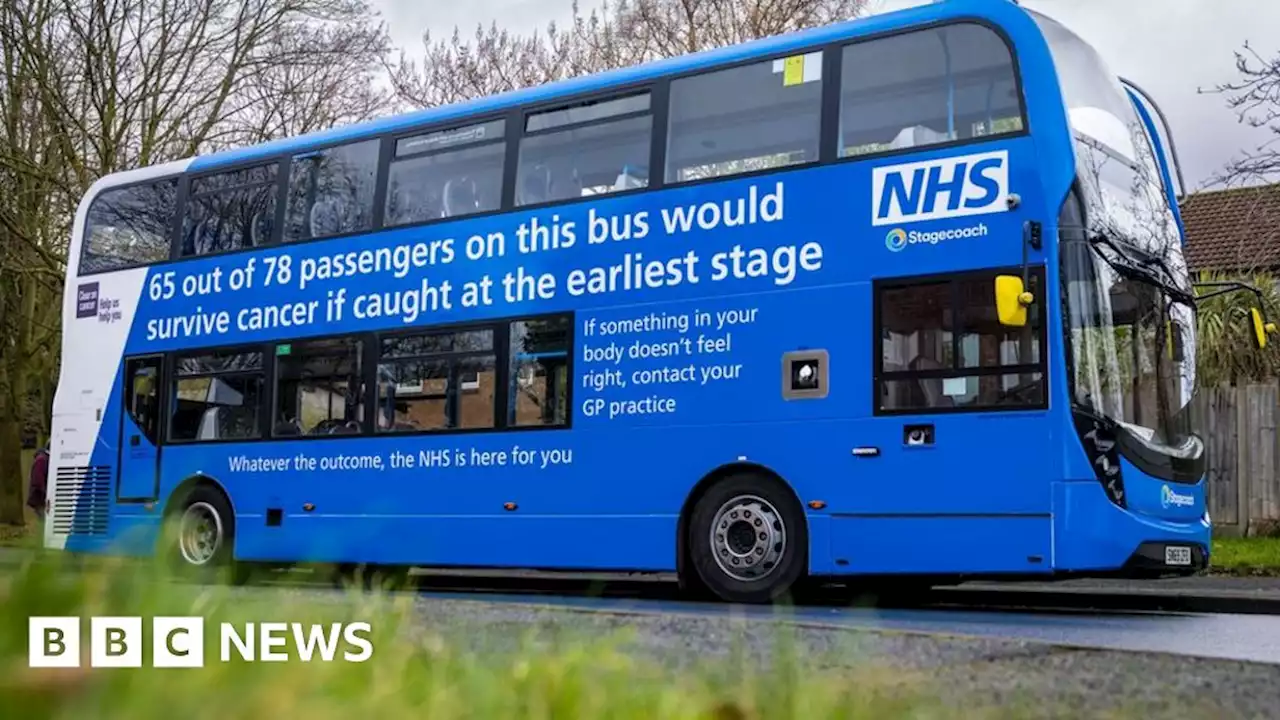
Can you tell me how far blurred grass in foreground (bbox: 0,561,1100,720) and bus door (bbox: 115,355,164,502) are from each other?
11.3 meters

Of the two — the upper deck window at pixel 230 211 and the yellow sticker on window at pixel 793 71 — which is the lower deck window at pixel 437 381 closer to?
the upper deck window at pixel 230 211

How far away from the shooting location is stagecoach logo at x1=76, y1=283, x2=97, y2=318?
1606 centimetres

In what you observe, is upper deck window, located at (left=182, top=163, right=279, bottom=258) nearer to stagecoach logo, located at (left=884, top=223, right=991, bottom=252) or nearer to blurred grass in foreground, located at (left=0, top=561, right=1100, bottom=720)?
stagecoach logo, located at (left=884, top=223, right=991, bottom=252)

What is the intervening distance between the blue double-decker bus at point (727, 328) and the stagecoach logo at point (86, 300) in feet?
5.29

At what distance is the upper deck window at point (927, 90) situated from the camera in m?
10.4

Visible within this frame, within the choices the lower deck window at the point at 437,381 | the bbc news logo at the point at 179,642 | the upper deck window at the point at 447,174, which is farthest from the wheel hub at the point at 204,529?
the bbc news logo at the point at 179,642

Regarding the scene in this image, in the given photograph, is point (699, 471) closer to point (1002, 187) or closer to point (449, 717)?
point (1002, 187)

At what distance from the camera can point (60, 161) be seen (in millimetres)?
27062

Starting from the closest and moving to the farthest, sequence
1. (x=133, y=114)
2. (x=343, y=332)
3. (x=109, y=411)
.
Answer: (x=343, y=332)
(x=109, y=411)
(x=133, y=114)

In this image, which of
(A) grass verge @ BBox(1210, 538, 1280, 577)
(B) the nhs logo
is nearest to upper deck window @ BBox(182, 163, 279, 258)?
(B) the nhs logo

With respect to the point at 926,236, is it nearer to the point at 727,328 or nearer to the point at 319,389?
the point at 727,328

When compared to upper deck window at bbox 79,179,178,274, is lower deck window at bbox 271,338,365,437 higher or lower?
lower

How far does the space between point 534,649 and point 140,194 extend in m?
13.2

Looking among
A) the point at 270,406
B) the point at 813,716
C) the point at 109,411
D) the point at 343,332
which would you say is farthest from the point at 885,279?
the point at 109,411
